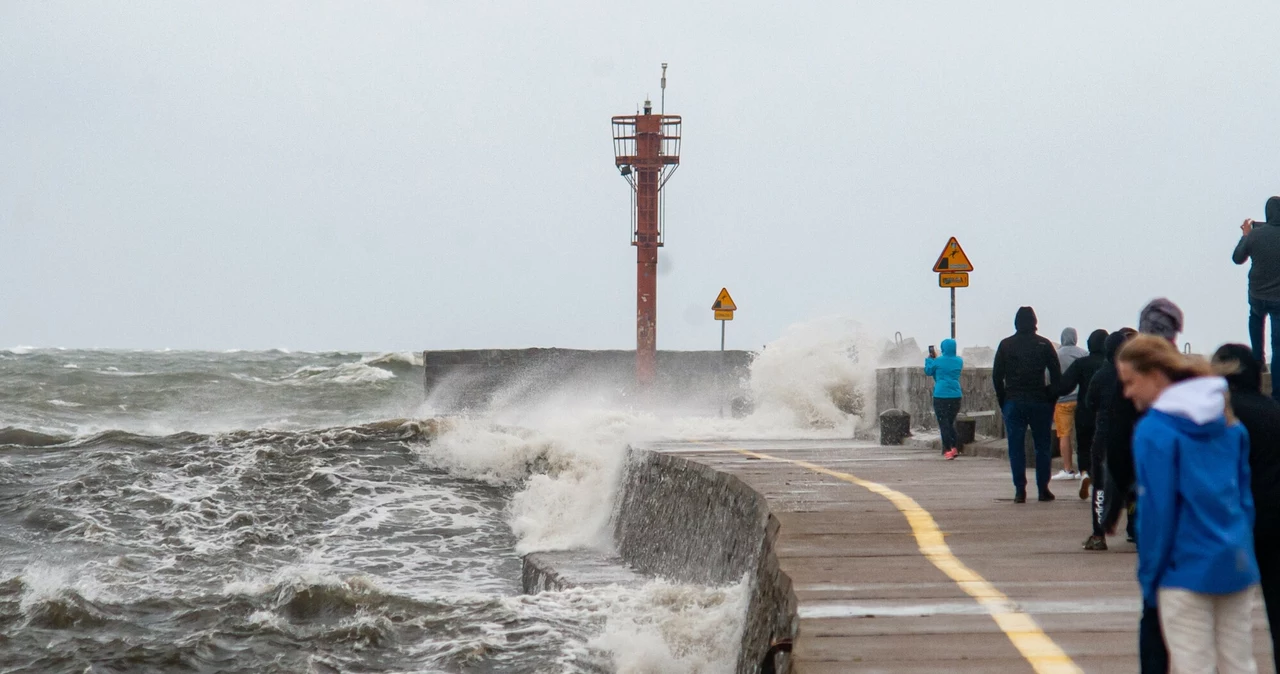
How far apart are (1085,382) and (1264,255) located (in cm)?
213

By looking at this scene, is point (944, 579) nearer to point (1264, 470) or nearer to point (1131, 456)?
point (1131, 456)

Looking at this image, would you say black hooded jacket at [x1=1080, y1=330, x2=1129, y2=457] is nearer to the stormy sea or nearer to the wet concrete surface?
the wet concrete surface

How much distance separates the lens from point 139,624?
10.8m

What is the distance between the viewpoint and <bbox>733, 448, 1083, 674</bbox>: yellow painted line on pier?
4980 millimetres

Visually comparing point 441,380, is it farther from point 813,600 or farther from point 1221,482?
point 1221,482

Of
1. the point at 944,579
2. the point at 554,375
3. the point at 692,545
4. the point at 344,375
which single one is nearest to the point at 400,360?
the point at 344,375

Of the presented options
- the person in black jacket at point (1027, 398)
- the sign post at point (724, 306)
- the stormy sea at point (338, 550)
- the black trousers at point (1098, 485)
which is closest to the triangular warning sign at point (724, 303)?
the sign post at point (724, 306)

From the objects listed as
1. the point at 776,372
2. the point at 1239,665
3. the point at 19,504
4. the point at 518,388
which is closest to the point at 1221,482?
the point at 1239,665

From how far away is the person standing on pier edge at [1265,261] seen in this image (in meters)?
10.1

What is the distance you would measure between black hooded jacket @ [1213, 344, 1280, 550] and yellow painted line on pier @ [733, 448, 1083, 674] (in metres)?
0.99

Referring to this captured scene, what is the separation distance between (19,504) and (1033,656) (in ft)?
52.5

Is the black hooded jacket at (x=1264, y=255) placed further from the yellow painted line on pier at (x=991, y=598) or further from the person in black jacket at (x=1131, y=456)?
the person in black jacket at (x=1131, y=456)

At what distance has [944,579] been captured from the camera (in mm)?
6629

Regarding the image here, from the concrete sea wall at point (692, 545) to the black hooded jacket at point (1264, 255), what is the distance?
4.19m
